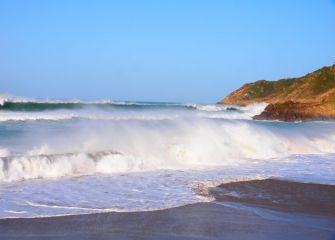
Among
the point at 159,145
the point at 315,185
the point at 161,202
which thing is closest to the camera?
the point at 161,202

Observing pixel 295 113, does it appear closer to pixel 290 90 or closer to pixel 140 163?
pixel 140 163

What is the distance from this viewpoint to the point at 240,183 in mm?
9516

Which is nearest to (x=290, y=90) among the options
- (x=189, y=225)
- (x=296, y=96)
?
(x=296, y=96)

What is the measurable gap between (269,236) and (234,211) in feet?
4.21

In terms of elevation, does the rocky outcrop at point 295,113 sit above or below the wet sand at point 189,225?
above

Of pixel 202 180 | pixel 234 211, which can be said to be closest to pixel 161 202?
pixel 234 211

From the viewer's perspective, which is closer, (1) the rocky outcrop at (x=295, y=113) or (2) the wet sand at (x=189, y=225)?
(2) the wet sand at (x=189, y=225)

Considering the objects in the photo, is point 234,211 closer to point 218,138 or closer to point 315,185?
point 315,185

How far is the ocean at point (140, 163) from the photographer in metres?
7.58

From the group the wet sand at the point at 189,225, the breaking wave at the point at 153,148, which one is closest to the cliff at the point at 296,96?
the breaking wave at the point at 153,148

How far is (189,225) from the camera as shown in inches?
244

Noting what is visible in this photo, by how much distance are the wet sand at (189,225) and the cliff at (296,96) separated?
33455 mm

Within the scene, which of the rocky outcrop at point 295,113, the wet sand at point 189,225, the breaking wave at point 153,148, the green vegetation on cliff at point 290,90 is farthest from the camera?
the green vegetation on cliff at point 290,90

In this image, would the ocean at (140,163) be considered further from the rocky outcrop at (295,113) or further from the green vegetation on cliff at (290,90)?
the green vegetation on cliff at (290,90)
